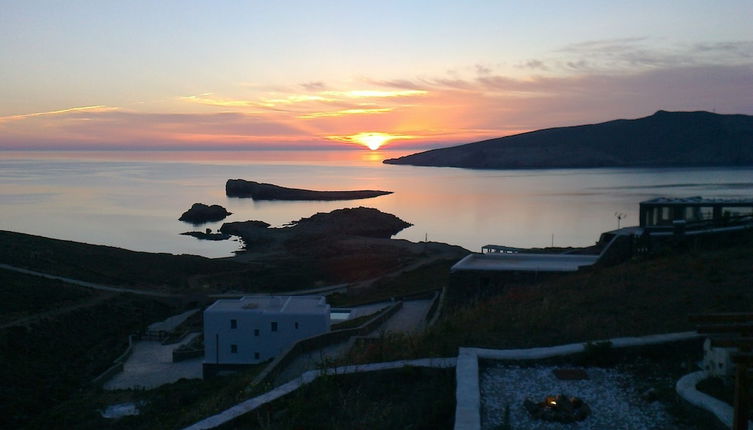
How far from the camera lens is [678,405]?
4.51 meters

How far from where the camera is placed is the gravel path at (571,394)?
4344mm

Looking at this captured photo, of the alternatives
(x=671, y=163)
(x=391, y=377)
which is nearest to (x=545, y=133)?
(x=671, y=163)

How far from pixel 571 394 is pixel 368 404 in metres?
1.50

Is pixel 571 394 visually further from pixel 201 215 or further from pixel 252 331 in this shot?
pixel 201 215

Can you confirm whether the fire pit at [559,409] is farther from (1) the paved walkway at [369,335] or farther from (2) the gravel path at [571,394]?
(1) the paved walkway at [369,335]

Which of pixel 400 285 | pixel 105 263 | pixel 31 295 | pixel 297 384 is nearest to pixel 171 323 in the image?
pixel 31 295

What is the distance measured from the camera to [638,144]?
158 meters

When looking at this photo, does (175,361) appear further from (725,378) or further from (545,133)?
(545,133)

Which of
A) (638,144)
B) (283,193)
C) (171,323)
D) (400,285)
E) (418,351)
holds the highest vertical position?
(638,144)

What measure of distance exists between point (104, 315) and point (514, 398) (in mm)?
21960

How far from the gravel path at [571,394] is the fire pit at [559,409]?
1.7 inches

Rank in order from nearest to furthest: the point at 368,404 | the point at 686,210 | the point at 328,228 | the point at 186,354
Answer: the point at 368,404
the point at 686,210
the point at 186,354
the point at 328,228

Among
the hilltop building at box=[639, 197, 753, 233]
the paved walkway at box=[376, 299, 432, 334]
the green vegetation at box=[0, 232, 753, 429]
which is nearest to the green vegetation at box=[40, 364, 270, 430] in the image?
the green vegetation at box=[0, 232, 753, 429]

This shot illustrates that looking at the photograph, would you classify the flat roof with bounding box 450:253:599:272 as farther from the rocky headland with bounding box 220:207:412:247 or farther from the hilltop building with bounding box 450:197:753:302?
the rocky headland with bounding box 220:207:412:247
